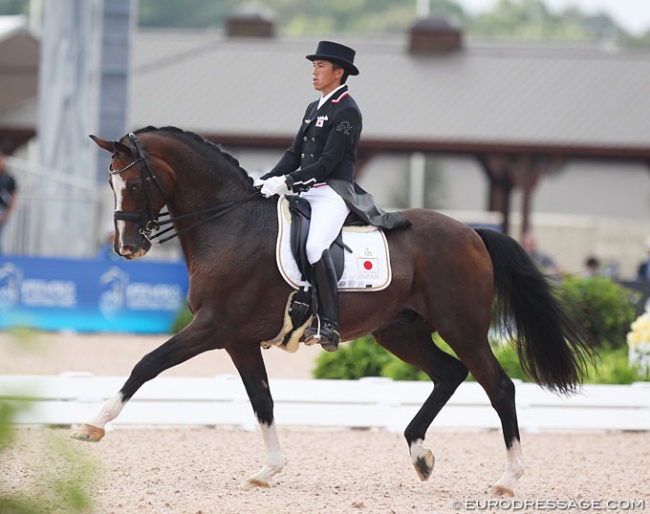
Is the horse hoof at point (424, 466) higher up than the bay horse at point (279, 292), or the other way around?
the bay horse at point (279, 292)

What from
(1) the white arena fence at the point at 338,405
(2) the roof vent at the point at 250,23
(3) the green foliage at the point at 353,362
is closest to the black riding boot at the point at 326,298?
(1) the white arena fence at the point at 338,405

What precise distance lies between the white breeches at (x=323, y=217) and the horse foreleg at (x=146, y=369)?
838 mm

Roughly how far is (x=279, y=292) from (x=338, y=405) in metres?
3.33

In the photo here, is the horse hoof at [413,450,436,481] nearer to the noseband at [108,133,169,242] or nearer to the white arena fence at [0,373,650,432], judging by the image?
the noseband at [108,133,169,242]

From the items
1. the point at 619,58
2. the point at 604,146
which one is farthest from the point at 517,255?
the point at 619,58

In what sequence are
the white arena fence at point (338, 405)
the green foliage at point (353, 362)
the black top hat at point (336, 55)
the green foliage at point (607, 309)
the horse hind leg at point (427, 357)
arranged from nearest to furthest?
the black top hat at point (336, 55) → the horse hind leg at point (427, 357) → the white arena fence at point (338, 405) → the green foliage at point (353, 362) → the green foliage at point (607, 309)

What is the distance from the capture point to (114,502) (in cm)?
590

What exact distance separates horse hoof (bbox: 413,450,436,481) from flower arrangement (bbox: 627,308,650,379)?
15.6ft

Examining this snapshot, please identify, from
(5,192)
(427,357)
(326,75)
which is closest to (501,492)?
(427,357)

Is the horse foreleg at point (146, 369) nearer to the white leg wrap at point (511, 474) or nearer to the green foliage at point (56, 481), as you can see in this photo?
the white leg wrap at point (511, 474)

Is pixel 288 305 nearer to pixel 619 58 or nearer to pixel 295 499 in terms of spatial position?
pixel 295 499

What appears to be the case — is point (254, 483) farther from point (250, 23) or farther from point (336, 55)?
point (250, 23)

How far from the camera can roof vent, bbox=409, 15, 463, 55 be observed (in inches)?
1163

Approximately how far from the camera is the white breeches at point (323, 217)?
6762 millimetres
